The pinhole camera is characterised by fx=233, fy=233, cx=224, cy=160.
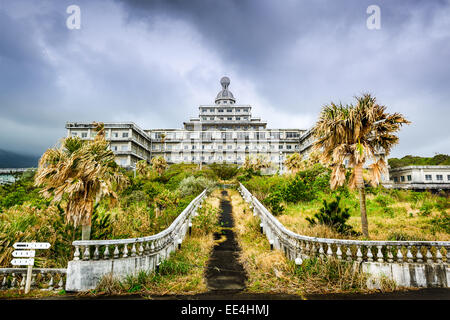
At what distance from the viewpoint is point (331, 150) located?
381 inches

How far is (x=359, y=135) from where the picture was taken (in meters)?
9.10

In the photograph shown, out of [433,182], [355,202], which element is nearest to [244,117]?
[433,182]

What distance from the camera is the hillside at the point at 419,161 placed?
58.8 meters

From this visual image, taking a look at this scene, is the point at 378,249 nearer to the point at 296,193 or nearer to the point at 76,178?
the point at 76,178

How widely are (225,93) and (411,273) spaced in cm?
9278

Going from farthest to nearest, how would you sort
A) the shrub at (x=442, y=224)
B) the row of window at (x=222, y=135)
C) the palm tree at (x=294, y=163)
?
the row of window at (x=222, y=135), the palm tree at (x=294, y=163), the shrub at (x=442, y=224)

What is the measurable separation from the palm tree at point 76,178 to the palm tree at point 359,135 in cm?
822

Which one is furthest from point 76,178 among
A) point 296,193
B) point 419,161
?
point 419,161

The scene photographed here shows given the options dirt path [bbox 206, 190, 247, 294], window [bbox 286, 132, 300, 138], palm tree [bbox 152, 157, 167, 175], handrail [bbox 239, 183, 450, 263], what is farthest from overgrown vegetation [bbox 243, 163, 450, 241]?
window [bbox 286, 132, 300, 138]

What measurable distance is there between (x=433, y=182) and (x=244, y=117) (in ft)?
179

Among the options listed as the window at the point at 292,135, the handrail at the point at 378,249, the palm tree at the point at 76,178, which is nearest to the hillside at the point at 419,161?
the window at the point at 292,135

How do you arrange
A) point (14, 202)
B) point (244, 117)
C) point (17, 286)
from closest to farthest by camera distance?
point (17, 286), point (14, 202), point (244, 117)

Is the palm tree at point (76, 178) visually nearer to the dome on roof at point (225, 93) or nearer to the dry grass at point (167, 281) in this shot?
the dry grass at point (167, 281)
